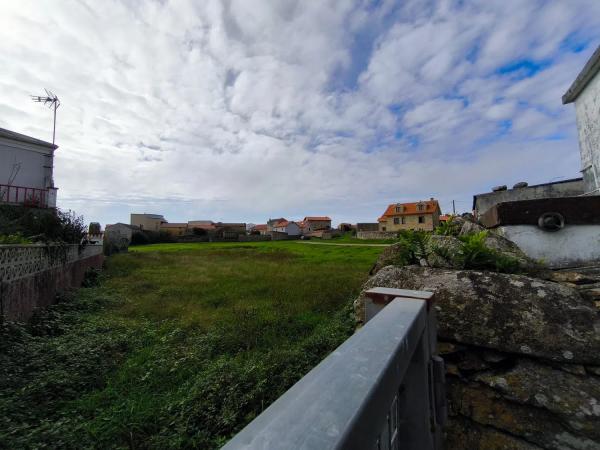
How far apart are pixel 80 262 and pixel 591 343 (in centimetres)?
1170

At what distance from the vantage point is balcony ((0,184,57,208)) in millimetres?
10984

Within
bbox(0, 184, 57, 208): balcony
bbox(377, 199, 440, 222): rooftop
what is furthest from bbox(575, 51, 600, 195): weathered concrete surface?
bbox(377, 199, 440, 222): rooftop

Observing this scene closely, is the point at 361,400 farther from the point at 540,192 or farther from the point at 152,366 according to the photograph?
the point at 540,192

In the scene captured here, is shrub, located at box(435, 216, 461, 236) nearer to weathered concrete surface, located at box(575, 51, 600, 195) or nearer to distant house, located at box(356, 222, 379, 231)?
weathered concrete surface, located at box(575, 51, 600, 195)

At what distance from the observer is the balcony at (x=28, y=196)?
10984mm

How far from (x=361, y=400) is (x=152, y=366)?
154 inches

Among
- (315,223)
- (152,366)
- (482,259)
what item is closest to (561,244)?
(482,259)

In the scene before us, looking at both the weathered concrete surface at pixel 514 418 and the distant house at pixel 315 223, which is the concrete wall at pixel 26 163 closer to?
the weathered concrete surface at pixel 514 418

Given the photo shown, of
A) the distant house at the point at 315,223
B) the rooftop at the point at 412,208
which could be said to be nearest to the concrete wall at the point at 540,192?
the rooftop at the point at 412,208

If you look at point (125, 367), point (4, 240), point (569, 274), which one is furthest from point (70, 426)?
point (569, 274)

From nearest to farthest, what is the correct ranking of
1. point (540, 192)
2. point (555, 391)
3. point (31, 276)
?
point (555, 391) → point (31, 276) → point (540, 192)

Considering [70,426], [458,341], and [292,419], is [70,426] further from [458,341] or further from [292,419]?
[458,341]

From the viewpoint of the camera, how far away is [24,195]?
39.1ft

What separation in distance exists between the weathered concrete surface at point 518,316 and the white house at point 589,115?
4.82 metres
